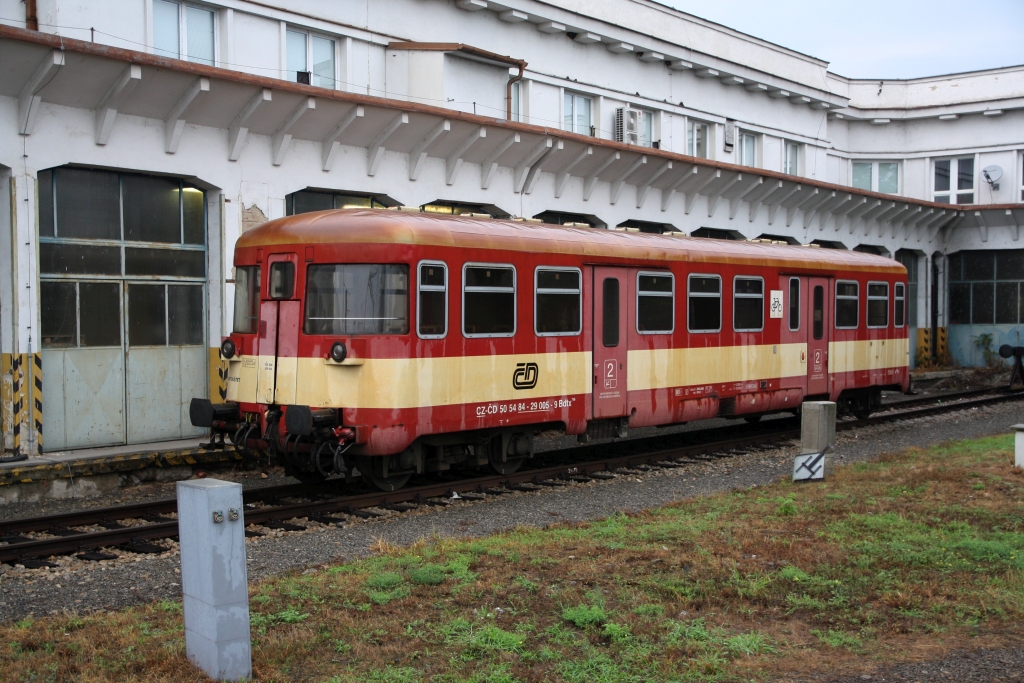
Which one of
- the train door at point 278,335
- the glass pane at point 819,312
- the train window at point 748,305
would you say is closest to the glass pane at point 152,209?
the train door at point 278,335

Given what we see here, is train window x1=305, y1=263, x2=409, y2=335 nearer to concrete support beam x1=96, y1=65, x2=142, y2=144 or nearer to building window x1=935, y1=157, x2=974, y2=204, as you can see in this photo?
concrete support beam x1=96, y1=65, x2=142, y2=144

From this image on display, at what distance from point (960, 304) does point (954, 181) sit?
4.21m

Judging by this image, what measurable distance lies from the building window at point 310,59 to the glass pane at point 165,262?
3.95m

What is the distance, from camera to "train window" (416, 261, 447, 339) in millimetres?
10773

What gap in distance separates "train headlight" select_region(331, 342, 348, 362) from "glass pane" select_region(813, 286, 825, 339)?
9.96 m

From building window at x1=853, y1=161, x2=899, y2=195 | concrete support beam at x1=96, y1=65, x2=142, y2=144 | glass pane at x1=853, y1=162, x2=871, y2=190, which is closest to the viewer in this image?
concrete support beam at x1=96, y1=65, x2=142, y2=144

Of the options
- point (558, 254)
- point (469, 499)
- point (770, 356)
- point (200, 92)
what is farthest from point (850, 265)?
point (200, 92)

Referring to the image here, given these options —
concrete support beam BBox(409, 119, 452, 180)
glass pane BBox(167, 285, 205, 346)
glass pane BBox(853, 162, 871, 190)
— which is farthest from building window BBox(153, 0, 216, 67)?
glass pane BBox(853, 162, 871, 190)

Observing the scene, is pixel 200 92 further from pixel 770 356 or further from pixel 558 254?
pixel 770 356

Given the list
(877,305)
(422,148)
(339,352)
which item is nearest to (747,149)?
(877,305)

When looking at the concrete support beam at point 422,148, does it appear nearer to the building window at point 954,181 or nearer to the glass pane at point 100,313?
the glass pane at point 100,313

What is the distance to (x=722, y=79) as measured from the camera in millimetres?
27016

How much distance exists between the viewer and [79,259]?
1357 cm

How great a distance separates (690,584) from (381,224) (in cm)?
538
